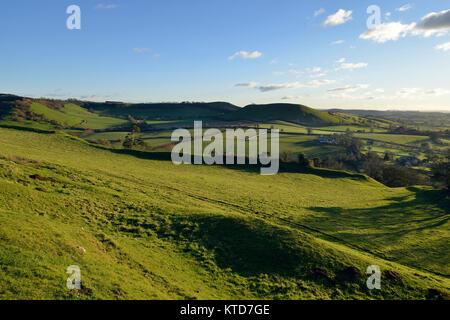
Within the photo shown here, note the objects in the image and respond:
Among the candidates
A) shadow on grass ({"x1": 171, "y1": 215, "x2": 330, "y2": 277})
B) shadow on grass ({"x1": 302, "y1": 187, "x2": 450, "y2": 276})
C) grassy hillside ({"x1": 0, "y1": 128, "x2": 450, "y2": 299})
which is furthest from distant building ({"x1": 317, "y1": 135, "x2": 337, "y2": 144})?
shadow on grass ({"x1": 171, "y1": 215, "x2": 330, "y2": 277})

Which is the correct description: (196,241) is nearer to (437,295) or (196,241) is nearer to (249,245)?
(249,245)

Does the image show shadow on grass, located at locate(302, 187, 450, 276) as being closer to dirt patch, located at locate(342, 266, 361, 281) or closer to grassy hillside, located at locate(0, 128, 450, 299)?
grassy hillside, located at locate(0, 128, 450, 299)

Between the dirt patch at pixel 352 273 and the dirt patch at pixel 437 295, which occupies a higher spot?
the dirt patch at pixel 352 273

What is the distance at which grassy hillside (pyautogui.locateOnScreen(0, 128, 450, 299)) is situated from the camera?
1463cm

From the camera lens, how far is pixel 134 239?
2117 centimetres

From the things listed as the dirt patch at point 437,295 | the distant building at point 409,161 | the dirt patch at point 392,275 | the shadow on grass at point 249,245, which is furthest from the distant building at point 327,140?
the dirt patch at point 437,295

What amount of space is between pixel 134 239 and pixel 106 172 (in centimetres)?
2397

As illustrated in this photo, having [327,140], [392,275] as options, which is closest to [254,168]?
[392,275]

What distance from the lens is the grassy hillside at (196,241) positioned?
14633 millimetres

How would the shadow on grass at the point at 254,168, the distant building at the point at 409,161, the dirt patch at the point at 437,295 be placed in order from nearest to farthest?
the dirt patch at the point at 437,295, the shadow on grass at the point at 254,168, the distant building at the point at 409,161

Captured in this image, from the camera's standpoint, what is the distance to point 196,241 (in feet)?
73.8

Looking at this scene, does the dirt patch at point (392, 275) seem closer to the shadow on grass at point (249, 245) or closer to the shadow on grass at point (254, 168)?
the shadow on grass at point (249, 245)
